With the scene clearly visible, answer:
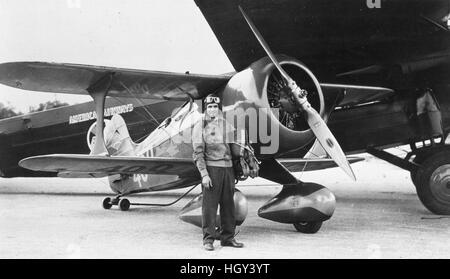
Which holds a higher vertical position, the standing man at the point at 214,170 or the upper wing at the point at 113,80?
the upper wing at the point at 113,80

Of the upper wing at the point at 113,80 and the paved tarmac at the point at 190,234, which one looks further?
the upper wing at the point at 113,80

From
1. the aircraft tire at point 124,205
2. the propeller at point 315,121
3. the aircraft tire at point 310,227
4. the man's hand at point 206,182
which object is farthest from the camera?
the aircraft tire at point 124,205

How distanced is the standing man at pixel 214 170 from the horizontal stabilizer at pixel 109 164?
878mm

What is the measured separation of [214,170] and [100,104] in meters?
1.70

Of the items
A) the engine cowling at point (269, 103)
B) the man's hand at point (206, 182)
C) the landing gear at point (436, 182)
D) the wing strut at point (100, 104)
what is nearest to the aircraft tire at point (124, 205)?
the wing strut at point (100, 104)

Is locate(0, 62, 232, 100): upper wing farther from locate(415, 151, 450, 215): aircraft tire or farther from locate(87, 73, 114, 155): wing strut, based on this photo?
locate(415, 151, 450, 215): aircraft tire

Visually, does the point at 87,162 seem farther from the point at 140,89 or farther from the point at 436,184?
the point at 436,184

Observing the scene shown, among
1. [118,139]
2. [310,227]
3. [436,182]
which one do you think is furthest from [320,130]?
[118,139]

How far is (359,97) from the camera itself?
23.8 feet

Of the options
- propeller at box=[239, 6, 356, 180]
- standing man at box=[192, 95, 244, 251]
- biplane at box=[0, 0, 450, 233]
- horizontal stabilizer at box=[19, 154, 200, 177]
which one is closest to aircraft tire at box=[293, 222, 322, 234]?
biplane at box=[0, 0, 450, 233]

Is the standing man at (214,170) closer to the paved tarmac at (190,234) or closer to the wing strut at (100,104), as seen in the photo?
the paved tarmac at (190,234)

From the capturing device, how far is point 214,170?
5219 millimetres

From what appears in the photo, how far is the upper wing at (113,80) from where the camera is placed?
5.50 m

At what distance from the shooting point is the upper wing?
550cm
